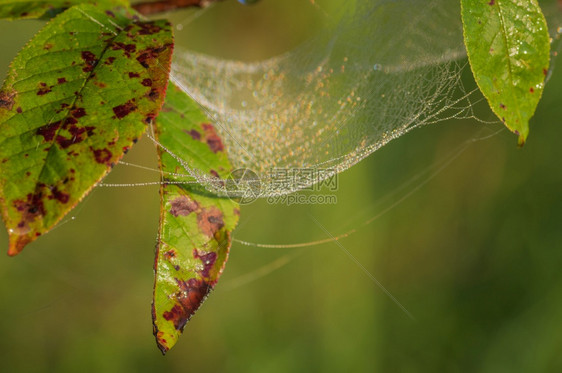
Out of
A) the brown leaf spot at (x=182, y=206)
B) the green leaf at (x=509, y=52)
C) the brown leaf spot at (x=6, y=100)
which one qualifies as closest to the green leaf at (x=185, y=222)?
the brown leaf spot at (x=182, y=206)

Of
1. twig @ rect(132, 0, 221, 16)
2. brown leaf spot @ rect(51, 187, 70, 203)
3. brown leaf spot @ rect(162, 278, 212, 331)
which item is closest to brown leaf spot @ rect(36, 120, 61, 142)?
brown leaf spot @ rect(51, 187, 70, 203)

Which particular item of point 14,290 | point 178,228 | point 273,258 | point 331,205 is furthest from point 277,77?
point 14,290

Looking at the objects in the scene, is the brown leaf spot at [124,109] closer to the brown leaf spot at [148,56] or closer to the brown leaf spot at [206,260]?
the brown leaf spot at [148,56]

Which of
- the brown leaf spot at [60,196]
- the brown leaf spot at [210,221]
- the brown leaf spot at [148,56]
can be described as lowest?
the brown leaf spot at [210,221]

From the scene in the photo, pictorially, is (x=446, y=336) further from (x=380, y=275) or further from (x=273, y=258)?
(x=273, y=258)

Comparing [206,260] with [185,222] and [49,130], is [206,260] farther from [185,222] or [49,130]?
[49,130]

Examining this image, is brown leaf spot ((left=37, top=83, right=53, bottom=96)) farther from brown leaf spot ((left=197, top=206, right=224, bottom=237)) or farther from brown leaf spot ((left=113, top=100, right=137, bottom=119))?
brown leaf spot ((left=197, top=206, right=224, bottom=237))

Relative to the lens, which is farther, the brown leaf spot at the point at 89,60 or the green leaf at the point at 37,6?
the green leaf at the point at 37,6
